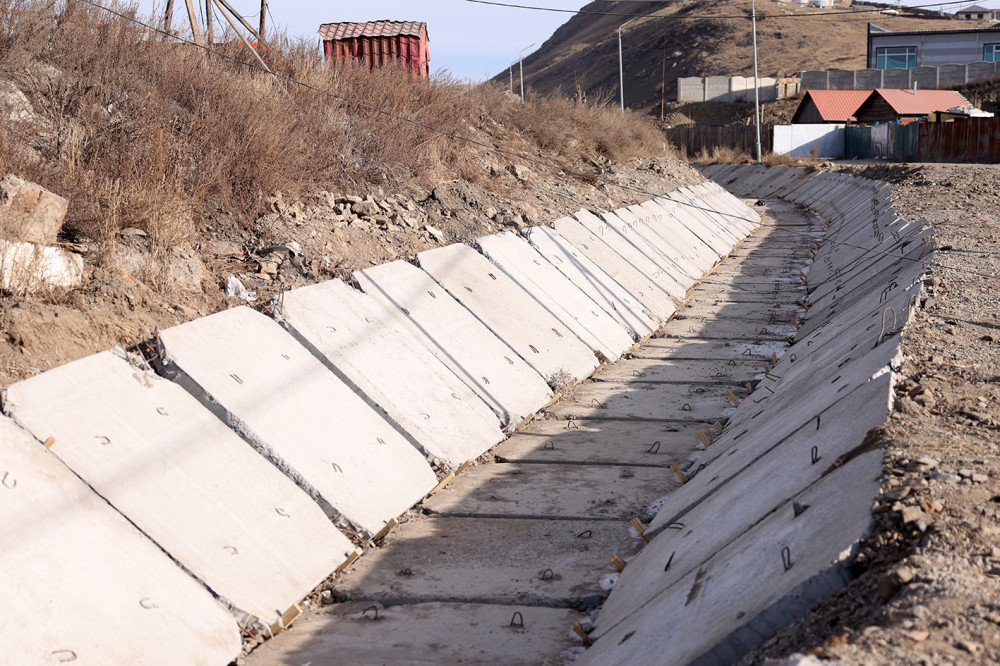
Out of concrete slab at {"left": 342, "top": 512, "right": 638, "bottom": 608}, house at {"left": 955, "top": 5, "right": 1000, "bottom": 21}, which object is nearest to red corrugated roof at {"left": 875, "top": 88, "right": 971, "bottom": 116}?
concrete slab at {"left": 342, "top": 512, "right": 638, "bottom": 608}

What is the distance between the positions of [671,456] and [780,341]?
3.95 metres

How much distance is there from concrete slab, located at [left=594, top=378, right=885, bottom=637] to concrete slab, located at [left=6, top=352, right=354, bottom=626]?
1.62 metres

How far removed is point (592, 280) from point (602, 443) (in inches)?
161

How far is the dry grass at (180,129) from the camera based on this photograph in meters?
6.62

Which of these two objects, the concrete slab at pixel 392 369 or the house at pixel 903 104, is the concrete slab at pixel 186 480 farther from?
the house at pixel 903 104

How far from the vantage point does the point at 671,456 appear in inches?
264

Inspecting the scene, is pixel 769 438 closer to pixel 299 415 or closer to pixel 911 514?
pixel 911 514

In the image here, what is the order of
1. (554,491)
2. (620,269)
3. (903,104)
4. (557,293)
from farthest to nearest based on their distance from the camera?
1. (903,104)
2. (620,269)
3. (557,293)
4. (554,491)

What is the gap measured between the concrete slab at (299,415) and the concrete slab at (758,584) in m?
1.89

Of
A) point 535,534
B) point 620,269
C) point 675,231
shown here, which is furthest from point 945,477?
point 675,231

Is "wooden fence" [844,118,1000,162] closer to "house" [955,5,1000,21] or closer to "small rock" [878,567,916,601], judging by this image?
"small rock" [878,567,916,601]

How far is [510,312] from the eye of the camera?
8.61m

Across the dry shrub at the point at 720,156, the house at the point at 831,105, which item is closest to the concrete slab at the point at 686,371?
the dry shrub at the point at 720,156

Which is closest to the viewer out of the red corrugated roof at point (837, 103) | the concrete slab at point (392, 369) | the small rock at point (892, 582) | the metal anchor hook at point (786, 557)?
the small rock at point (892, 582)
